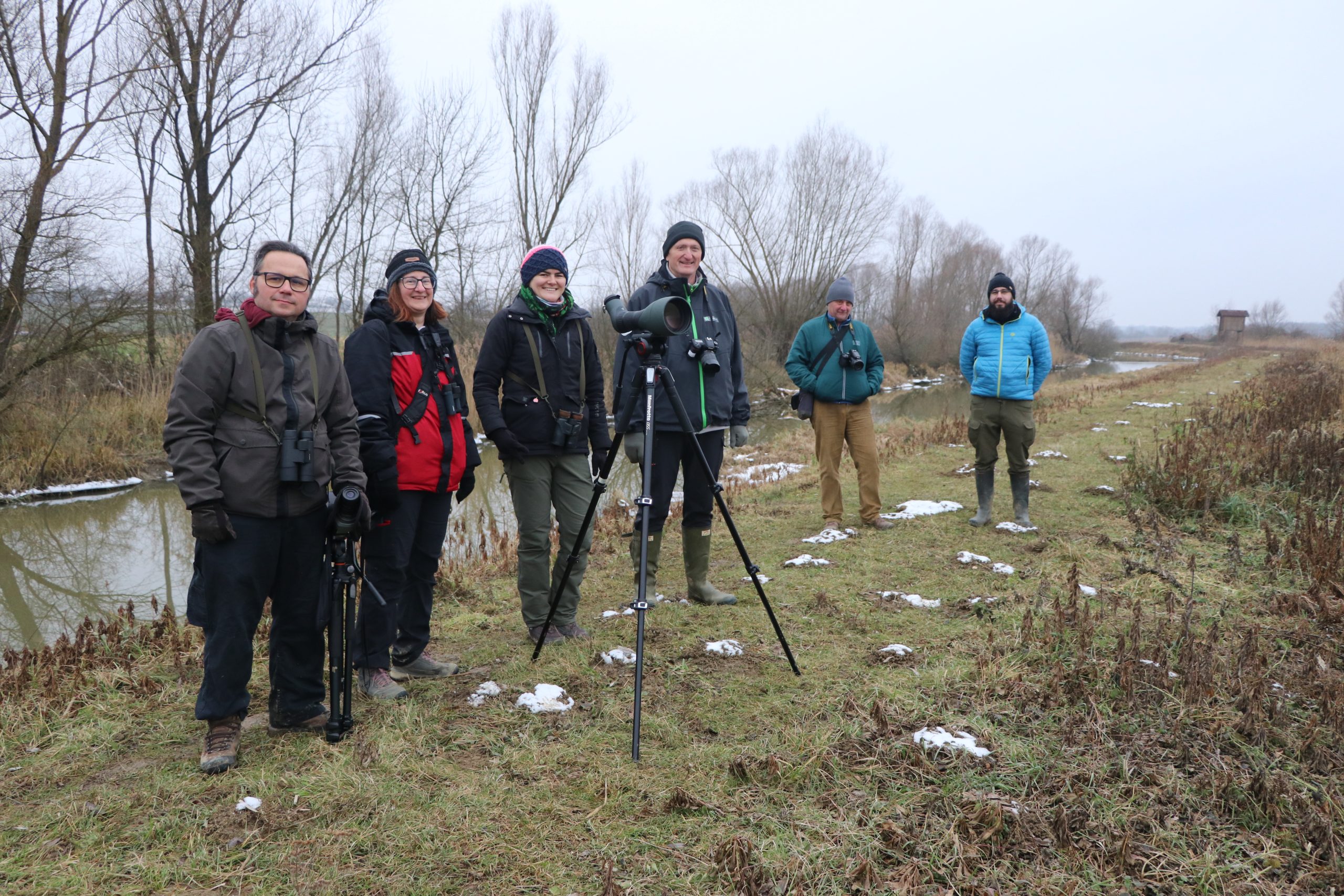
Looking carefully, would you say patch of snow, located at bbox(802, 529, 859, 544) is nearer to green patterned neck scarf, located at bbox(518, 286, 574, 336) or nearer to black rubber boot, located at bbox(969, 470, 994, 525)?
black rubber boot, located at bbox(969, 470, 994, 525)

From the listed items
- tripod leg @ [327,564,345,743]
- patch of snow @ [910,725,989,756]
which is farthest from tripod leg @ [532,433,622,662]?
patch of snow @ [910,725,989,756]

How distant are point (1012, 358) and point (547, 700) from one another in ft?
15.5

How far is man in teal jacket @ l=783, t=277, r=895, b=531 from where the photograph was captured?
248 inches

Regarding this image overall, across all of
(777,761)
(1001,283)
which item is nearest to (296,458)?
(777,761)

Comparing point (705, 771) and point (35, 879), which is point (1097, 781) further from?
point (35, 879)

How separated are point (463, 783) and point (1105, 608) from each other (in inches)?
132

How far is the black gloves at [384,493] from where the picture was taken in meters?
3.23

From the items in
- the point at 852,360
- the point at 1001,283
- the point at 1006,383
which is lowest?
the point at 1006,383

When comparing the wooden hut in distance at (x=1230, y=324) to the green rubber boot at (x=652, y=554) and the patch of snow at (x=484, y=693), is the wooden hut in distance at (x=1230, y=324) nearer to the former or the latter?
the green rubber boot at (x=652, y=554)

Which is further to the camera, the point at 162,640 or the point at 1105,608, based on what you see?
the point at 162,640

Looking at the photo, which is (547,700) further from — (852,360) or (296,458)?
(852,360)

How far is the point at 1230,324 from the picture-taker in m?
65.8

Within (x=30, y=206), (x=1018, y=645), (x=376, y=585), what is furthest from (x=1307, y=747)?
(x=30, y=206)

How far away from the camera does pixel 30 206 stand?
10.5 meters
